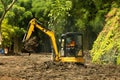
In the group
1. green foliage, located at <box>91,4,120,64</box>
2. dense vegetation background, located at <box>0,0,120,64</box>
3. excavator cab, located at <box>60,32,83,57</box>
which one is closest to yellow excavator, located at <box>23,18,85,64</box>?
excavator cab, located at <box>60,32,83,57</box>

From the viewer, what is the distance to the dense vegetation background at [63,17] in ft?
120

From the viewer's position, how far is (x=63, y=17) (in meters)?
40.2

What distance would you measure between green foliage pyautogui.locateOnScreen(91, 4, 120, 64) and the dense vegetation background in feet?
0.52

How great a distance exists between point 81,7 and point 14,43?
1451 centimetres

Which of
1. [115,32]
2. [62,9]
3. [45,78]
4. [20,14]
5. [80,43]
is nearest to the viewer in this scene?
[45,78]

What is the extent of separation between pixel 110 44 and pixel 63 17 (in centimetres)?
1627

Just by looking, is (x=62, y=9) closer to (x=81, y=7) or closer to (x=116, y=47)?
(x=81, y=7)

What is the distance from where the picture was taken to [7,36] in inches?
1790

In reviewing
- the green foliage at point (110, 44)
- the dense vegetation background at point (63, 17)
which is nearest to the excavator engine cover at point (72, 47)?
the green foliage at point (110, 44)

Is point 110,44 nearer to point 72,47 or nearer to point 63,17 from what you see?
point 72,47

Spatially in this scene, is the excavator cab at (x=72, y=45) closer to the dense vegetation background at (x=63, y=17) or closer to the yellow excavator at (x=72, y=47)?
the yellow excavator at (x=72, y=47)

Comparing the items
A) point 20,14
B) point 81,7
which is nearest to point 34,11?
point 20,14

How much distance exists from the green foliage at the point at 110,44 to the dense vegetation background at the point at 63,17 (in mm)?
158

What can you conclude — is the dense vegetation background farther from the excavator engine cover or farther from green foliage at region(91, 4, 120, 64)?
the excavator engine cover
